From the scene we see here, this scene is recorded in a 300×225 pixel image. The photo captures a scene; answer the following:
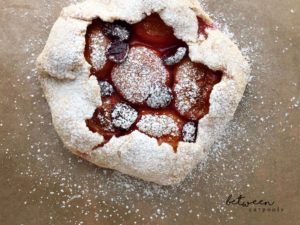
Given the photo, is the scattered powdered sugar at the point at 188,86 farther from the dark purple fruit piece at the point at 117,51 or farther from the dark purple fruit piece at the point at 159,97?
the dark purple fruit piece at the point at 117,51

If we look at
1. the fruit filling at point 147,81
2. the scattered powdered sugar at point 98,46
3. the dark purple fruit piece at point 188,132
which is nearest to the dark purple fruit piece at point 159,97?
the fruit filling at point 147,81

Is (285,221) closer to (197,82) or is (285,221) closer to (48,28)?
(197,82)

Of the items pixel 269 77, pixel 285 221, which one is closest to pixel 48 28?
pixel 269 77

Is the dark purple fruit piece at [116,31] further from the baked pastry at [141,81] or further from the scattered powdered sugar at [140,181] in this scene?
the scattered powdered sugar at [140,181]

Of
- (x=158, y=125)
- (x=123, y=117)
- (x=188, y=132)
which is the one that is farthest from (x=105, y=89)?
(x=188, y=132)

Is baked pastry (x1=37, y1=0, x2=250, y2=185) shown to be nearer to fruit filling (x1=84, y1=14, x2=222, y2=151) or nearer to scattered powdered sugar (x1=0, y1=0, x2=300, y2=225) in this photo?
fruit filling (x1=84, y1=14, x2=222, y2=151)

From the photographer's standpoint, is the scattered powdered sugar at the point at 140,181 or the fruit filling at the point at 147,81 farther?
the scattered powdered sugar at the point at 140,181

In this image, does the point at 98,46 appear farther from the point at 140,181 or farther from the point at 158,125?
the point at 140,181

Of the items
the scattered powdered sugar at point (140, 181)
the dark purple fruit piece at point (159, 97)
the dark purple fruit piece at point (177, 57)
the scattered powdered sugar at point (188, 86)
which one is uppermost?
the dark purple fruit piece at point (177, 57)

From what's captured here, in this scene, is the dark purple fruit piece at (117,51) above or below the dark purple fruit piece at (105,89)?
above
